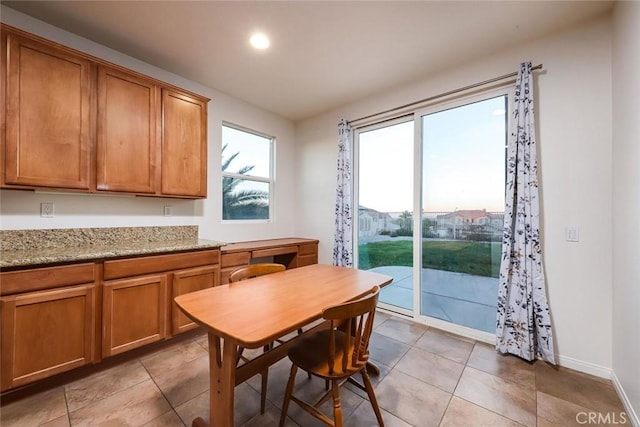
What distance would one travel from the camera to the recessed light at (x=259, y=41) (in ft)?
7.29

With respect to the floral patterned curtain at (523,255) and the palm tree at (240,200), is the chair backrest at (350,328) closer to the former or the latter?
the floral patterned curtain at (523,255)

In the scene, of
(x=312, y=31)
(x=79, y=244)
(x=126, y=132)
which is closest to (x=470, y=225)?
(x=312, y=31)

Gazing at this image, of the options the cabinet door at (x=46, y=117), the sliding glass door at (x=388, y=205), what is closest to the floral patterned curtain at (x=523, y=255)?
the sliding glass door at (x=388, y=205)

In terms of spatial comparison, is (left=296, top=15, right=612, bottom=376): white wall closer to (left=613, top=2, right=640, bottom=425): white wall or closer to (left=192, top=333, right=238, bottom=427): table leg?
(left=613, top=2, right=640, bottom=425): white wall

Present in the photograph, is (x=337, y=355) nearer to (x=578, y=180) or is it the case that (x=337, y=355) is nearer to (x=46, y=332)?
(x=46, y=332)

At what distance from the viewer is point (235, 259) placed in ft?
9.33

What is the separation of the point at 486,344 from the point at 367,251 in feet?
5.36

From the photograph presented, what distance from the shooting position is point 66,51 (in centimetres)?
194

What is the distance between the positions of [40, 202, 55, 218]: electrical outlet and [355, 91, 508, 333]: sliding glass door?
3.22 metres

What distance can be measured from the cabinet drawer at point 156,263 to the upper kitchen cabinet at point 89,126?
0.65 m

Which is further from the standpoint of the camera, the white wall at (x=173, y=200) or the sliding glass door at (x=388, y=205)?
the sliding glass door at (x=388, y=205)

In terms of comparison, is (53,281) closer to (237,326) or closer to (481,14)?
(237,326)

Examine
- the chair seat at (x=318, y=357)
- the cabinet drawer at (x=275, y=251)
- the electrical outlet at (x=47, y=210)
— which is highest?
the electrical outlet at (x=47, y=210)

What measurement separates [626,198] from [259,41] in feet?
9.78
